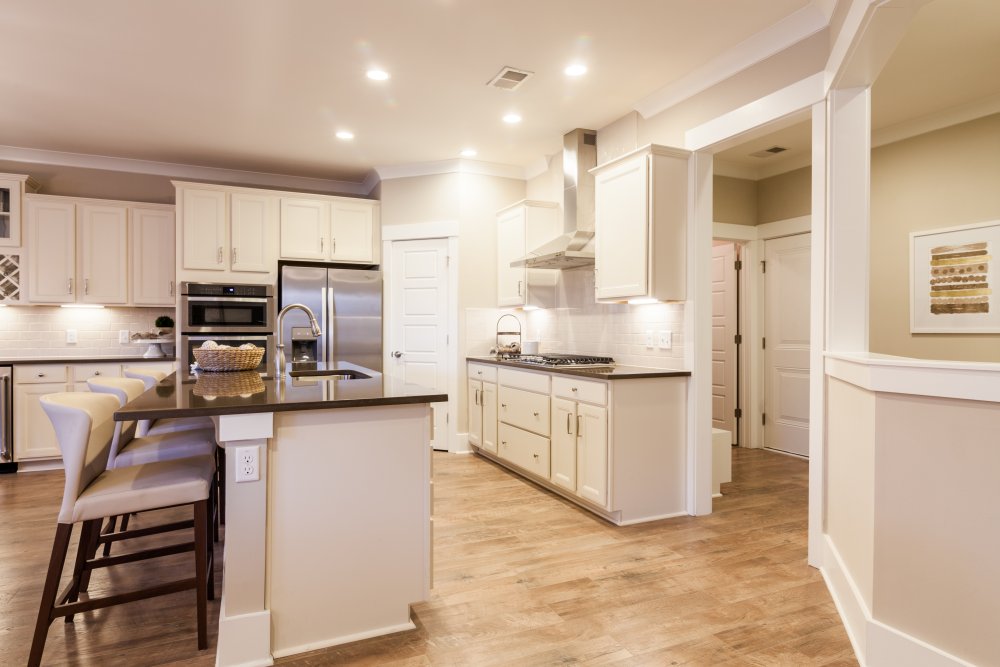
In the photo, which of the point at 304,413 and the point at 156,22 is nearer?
the point at 304,413

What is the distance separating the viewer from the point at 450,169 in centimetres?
543

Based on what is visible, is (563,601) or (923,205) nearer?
(563,601)

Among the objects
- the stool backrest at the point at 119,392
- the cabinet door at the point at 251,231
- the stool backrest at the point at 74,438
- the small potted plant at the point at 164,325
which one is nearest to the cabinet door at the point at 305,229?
the cabinet door at the point at 251,231

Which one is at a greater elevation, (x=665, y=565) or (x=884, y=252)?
(x=884, y=252)

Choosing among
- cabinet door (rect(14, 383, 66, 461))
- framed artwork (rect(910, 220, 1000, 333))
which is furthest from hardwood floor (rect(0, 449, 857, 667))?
framed artwork (rect(910, 220, 1000, 333))

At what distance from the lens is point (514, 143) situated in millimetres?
4910

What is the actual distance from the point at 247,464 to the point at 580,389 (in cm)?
218

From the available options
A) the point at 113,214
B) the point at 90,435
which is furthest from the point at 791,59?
the point at 113,214

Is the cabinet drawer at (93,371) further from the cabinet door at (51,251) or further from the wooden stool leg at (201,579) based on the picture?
the wooden stool leg at (201,579)

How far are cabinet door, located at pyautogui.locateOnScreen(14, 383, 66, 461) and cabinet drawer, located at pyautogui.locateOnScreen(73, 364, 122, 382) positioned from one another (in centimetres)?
14

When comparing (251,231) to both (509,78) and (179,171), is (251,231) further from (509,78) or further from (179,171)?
(509,78)

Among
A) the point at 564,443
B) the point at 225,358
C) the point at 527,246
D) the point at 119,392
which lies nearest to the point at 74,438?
the point at 119,392

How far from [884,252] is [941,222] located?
42 cm

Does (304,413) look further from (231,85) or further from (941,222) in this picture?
(941,222)
